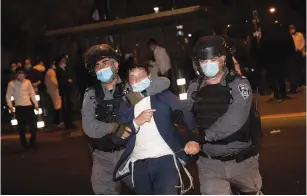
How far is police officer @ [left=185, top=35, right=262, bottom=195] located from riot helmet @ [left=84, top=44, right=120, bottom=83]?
73 cm

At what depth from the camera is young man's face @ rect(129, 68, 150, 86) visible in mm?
3852

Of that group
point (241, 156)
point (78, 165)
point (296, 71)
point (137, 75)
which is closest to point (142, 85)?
point (137, 75)

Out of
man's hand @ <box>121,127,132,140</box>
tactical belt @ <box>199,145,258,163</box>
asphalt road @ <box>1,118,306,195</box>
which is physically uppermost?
man's hand @ <box>121,127,132,140</box>

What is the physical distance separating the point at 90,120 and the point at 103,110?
12 cm

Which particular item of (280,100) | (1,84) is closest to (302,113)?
(280,100)

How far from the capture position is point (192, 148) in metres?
3.60

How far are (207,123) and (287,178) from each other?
2.67 m

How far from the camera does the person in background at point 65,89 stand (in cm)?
1170

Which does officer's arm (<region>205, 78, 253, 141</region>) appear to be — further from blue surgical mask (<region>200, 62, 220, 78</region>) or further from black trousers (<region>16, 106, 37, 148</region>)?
black trousers (<region>16, 106, 37, 148</region>)

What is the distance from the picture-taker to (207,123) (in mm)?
3635

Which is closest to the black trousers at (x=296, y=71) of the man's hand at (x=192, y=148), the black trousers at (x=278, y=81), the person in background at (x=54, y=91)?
the black trousers at (x=278, y=81)

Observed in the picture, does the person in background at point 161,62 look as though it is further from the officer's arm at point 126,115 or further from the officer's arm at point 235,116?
the officer's arm at point 235,116

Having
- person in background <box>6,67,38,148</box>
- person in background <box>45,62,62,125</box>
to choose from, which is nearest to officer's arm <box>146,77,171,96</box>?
person in background <box>6,67,38,148</box>

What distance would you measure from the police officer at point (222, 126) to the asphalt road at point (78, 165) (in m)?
1.99
